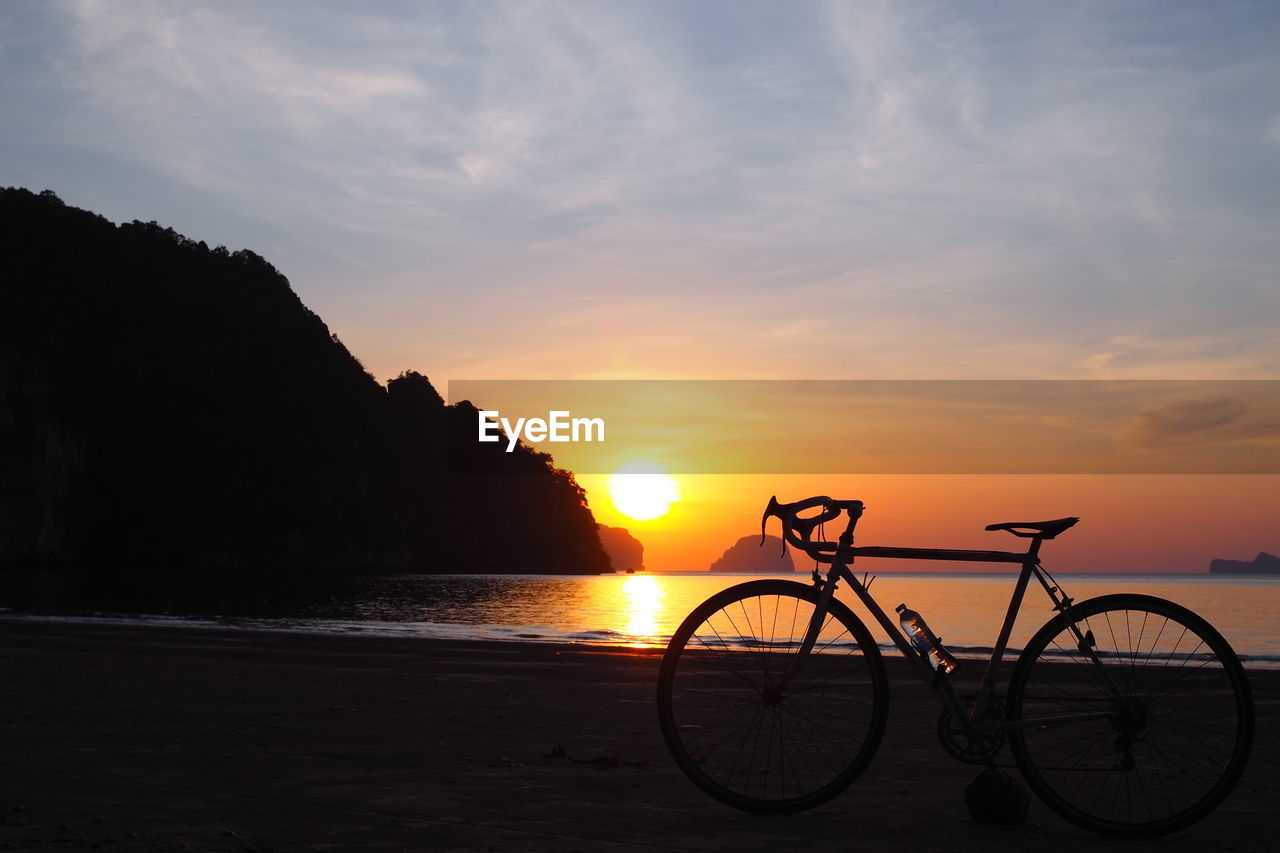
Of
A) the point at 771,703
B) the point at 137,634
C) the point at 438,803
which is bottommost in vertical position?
the point at 137,634

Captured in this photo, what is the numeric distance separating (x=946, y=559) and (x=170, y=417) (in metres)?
154

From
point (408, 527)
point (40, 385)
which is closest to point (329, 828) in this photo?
point (40, 385)

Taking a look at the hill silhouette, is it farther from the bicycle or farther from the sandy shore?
the bicycle

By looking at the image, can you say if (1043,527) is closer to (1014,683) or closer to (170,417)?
(1014,683)

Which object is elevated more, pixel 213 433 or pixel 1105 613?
pixel 213 433

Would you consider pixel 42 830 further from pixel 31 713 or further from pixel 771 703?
pixel 31 713

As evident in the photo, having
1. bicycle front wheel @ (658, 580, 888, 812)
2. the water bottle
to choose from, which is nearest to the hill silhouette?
bicycle front wheel @ (658, 580, 888, 812)

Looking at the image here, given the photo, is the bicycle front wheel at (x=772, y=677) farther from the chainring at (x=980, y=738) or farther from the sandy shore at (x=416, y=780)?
the chainring at (x=980, y=738)

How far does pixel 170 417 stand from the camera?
145125mm

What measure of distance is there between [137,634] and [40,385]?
119 m

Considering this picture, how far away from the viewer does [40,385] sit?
127562 mm

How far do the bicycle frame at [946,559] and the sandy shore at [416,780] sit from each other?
1.78 feet

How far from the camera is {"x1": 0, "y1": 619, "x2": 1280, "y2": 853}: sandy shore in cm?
452

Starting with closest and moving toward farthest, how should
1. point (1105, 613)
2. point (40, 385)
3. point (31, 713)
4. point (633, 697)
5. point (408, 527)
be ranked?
point (1105, 613), point (31, 713), point (633, 697), point (40, 385), point (408, 527)
